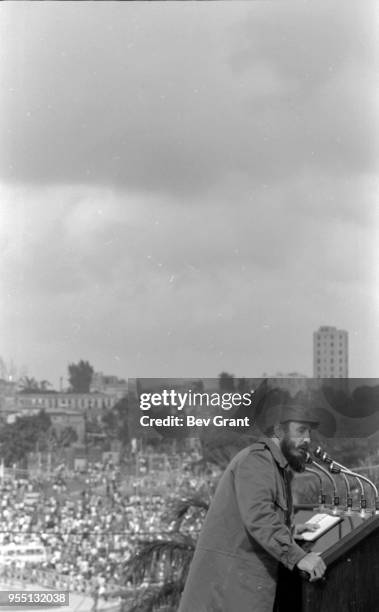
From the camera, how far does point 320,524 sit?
2.06m

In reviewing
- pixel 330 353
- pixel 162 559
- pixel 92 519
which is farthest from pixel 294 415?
pixel 92 519

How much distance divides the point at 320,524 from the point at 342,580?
0.21 meters

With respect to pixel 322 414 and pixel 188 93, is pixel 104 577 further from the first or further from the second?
pixel 188 93

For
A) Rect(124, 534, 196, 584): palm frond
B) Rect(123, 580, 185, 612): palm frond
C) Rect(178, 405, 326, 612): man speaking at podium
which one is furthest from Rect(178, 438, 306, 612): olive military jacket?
Rect(123, 580, 185, 612): palm frond

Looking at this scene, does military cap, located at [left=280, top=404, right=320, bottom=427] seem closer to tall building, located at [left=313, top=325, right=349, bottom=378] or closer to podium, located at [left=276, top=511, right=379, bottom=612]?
podium, located at [left=276, top=511, right=379, bottom=612]

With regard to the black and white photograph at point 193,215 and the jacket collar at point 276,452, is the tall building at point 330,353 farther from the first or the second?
the jacket collar at point 276,452

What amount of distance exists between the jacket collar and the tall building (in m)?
1.91

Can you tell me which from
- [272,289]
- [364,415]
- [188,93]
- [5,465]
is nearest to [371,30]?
[188,93]

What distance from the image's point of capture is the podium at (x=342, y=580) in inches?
71.8

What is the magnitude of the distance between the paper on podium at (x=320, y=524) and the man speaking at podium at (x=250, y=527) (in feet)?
0.15

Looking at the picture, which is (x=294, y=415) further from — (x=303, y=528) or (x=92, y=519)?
(x=92, y=519)

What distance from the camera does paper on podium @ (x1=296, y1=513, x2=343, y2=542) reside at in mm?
1992

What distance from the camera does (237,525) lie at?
74.9 inches

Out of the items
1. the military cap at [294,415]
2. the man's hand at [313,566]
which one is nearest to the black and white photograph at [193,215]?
the military cap at [294,415]
